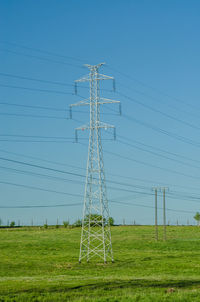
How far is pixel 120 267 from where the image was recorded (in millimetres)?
37781

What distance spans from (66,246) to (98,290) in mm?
44383

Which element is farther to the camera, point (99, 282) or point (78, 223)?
point (78, 223)

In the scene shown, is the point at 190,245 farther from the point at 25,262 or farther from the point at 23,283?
the point at 23,283

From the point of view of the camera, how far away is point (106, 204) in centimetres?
3875

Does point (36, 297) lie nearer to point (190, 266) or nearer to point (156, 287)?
point (156, 287)

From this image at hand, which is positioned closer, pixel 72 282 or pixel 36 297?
pixel 36 297

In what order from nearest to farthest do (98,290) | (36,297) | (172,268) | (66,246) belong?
(36,297)
(98,290)
(172,268)
(66,246)

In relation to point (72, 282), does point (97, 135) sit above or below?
above

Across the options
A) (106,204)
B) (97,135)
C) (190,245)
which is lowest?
(190,245)

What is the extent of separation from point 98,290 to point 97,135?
63.4 ft

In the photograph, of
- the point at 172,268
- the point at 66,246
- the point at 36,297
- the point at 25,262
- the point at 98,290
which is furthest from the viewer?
the point at 66,246

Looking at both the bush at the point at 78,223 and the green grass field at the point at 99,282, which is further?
the bush at the point at 78,223

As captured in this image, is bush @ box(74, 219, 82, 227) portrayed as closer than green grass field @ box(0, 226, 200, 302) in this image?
No

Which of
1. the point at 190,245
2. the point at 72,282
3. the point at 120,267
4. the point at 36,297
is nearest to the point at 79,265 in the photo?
the point at 120,267
